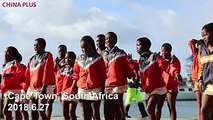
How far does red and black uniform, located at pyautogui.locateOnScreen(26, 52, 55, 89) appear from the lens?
9695 mm

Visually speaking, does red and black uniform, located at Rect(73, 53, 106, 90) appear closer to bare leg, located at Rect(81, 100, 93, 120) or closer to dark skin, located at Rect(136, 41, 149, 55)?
bare leg, located at Rect(81, 100, 93, 120)

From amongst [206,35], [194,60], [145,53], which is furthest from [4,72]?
[206,35]

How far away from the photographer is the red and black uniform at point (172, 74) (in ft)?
34.2

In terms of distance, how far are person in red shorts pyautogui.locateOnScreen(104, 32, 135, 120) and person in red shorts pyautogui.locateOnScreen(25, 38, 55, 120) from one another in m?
1.10

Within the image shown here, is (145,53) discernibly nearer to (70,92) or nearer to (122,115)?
(122,115)

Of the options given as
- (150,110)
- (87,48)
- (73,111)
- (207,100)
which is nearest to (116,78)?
(87,48)

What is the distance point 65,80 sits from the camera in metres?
10.7

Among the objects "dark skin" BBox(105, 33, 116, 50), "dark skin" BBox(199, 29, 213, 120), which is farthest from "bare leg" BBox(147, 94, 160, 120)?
"dark skin" BBox(199, 29, 213, 120)

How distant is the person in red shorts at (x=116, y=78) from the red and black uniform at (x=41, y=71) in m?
1.08

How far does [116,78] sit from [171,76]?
1786 mm

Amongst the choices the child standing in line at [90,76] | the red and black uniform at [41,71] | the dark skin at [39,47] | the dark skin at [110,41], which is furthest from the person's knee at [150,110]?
the dark skin at [39,47]

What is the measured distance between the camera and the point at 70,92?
34.0ft

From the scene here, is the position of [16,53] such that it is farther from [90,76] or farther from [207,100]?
[207,100]

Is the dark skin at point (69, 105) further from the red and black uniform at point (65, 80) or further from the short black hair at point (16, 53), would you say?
the short black hair at point (16, 53)
